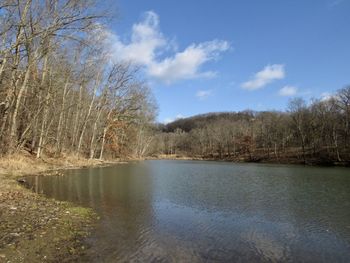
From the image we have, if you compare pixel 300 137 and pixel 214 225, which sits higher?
pixel 300 137

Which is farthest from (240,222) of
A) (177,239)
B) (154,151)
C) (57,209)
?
(154,151)

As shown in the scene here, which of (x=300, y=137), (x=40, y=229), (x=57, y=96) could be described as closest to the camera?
(x=40, y=229)

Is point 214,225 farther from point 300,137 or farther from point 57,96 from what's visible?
point 300,137

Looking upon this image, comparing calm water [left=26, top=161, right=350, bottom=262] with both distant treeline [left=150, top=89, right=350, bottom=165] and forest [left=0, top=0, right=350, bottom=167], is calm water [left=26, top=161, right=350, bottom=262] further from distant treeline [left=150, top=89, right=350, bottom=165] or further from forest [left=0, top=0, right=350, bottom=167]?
distant treeline [left=150, top=89, right=350, bottom=165]

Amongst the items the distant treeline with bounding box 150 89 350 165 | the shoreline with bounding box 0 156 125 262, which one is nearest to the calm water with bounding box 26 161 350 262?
the shoreline with bounding box 0 156 125 262

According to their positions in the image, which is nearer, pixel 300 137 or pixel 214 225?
pixel 214 225

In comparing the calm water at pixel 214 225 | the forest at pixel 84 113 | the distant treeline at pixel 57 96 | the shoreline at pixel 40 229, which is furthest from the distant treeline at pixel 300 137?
the shoreline at pixel 40 229

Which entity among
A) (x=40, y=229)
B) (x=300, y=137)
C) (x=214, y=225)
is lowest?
(x=214, y=225)

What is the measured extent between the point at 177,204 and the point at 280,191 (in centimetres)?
859

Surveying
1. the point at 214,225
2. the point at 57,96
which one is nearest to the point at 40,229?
the point at 214,225

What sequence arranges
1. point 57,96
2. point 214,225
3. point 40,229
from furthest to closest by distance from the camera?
point 57,96
point 214,225
point 40,229

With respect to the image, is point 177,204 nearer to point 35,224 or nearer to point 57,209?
point 57,209

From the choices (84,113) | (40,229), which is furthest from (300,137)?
(40,229)

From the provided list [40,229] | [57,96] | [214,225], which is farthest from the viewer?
[57,96]
